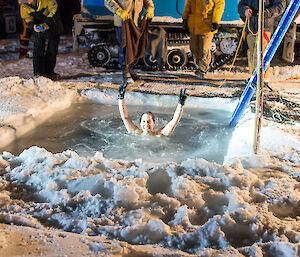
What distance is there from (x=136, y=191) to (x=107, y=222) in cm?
38

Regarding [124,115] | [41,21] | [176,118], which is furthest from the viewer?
[41,21]

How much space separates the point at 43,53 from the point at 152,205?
5855 mm

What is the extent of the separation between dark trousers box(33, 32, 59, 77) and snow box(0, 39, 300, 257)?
13.9 feet

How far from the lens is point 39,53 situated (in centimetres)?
741

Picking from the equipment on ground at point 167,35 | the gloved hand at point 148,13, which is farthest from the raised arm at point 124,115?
the equipment on ground at point 167,35

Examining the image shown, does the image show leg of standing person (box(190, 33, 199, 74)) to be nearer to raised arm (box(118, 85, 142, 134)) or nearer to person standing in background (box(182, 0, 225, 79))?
person standing in background (box(182, 0, 225, 79))

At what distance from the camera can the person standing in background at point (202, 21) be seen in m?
7.12

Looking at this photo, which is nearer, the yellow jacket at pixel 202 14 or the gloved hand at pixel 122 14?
the gloved hand at pixel 122 14

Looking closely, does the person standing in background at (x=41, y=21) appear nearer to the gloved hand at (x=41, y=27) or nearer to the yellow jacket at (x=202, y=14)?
the gloved hand at (x=41, y=27)

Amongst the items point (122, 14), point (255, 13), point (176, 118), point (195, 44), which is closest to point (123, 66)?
point (122, 14)

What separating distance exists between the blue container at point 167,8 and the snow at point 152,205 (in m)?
5.33

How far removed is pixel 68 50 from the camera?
12.1m

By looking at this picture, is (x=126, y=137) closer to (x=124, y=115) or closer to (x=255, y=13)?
(x=124, y=115)

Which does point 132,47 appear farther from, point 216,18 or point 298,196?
point 298,196
